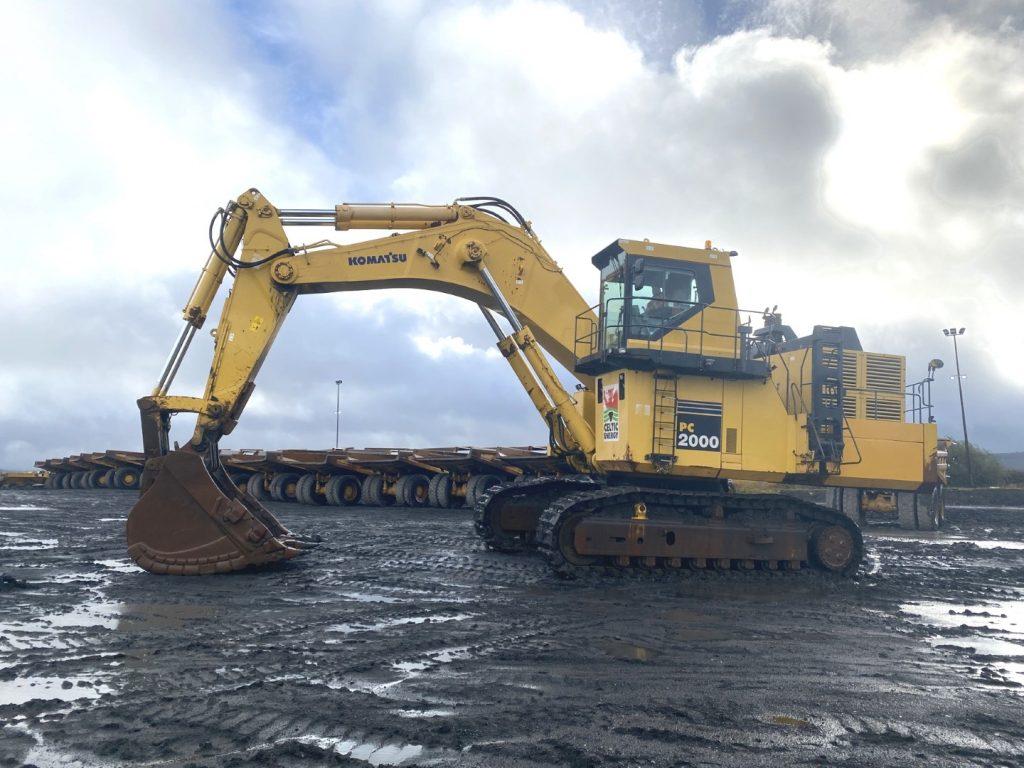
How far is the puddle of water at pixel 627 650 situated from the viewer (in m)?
6.65

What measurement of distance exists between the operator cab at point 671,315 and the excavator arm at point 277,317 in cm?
109

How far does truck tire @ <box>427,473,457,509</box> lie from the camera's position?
24.1 metres

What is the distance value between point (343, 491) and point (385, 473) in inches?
72.0

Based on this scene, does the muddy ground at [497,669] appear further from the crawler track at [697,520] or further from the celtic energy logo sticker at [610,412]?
the celtic energy logo sticker at [610,412]

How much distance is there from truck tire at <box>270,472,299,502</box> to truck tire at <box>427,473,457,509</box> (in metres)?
6.49

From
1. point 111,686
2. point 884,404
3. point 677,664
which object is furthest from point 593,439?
point 111,686

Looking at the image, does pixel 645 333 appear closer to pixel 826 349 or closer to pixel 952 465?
pixel 826 349

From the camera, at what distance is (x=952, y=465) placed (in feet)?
165

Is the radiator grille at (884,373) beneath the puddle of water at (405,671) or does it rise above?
above

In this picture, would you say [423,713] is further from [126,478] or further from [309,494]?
[126,478]

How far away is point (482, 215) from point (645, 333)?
3.33 m

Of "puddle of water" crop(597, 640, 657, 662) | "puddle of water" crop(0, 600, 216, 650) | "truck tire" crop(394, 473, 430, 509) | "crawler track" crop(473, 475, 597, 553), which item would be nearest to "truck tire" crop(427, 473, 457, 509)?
"truck tire" crop(394, 473, 430, 509)

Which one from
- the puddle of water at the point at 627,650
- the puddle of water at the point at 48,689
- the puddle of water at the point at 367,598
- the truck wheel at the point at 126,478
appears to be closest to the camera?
the puddle of water at the point at 48,689

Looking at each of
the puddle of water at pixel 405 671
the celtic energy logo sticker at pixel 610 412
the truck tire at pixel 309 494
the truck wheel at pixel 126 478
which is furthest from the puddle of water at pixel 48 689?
the truck wheel at pixel 126 478
